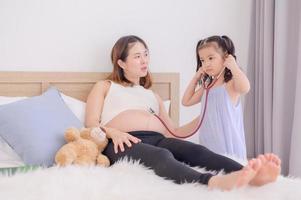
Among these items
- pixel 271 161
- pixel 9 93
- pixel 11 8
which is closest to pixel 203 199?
pixel 271 161

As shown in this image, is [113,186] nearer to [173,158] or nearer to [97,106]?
[173,158]

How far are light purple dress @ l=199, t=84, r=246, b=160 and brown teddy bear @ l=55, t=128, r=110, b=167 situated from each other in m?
0.56

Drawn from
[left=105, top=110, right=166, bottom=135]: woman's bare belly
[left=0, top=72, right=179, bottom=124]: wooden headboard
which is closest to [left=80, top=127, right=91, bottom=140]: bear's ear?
[left=105, top=110, right=166, bottom=135]: woman's bare belly

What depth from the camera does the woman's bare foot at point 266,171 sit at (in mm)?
1119

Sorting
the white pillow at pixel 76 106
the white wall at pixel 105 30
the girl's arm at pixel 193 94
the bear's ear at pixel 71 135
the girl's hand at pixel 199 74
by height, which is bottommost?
the bear's ear at pixel 71 135

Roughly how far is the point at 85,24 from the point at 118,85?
0.42 meters

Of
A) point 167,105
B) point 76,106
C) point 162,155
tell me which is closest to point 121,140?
point 162,155

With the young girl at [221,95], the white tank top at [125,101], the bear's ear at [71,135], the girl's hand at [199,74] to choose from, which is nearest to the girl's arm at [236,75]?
the young girl at [221,95]

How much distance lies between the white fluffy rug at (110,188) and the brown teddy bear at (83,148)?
6.5 inches

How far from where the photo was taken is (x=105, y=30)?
221cm

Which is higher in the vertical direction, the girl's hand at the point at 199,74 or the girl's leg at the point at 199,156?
the girl's hand at the point at 199,74

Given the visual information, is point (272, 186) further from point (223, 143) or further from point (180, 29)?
point (180, 29)

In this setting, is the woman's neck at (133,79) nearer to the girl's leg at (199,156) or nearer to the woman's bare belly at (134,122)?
the woman's bare belly at (134,122)

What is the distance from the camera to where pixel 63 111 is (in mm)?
1801
